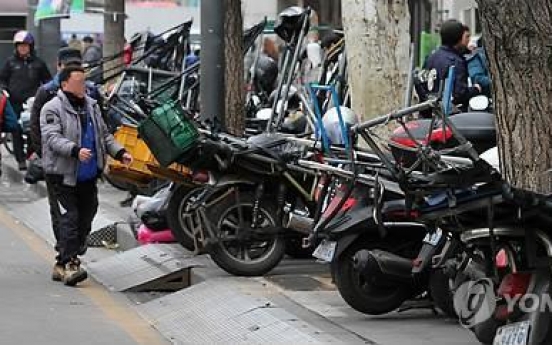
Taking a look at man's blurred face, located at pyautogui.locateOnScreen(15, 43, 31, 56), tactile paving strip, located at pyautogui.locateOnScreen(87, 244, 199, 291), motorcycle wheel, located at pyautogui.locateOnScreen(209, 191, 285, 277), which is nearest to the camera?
motorcycle wheel, located at pyautogui.locateOnScreen(209, 191, 285, 277)

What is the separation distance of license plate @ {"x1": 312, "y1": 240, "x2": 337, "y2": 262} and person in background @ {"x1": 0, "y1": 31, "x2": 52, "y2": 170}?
11892 mm

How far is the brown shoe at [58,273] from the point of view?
→ 11.9 m

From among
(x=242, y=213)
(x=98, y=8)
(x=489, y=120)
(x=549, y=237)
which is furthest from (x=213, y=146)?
(x=98, y=8)

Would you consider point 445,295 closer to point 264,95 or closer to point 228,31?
point 228,31

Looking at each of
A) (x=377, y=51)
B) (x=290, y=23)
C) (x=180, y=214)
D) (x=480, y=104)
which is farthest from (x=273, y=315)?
(x=290, y=23)

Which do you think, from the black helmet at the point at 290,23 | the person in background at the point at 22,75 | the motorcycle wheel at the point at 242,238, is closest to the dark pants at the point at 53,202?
the motorcycle wheel at the point at 242,238

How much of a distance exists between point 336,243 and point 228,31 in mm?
5083

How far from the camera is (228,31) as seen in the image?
46.6ft

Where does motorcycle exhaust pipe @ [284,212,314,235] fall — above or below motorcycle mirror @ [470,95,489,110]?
below

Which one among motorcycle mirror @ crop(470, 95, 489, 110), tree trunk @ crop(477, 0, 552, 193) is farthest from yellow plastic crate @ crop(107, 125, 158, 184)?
tree trunk @ crop(477, 0, 552, 193)

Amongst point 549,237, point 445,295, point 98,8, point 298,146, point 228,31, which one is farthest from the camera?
point 98,8

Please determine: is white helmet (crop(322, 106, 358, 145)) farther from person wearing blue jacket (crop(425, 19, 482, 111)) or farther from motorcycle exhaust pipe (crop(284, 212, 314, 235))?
person wearing blue jacket (crop(425, 19, 482, 111))

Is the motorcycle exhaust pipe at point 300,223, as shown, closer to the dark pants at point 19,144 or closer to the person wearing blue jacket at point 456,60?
the person wearing blue jacket at point 456,60

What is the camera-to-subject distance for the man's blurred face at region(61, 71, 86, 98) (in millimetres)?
11711
